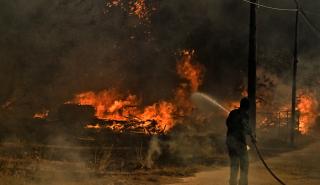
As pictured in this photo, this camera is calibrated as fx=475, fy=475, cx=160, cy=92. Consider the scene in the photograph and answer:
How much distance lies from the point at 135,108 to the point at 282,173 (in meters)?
10.6

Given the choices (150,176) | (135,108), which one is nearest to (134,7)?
(135,108)

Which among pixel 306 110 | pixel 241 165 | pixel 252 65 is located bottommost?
pixel 241 165

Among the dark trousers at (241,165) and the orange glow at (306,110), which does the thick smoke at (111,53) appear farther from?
the dark trousers at (241,165)

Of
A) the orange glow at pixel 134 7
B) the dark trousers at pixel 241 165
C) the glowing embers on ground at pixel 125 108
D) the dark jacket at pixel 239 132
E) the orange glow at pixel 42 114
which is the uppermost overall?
the orange glow at pixel 134 7

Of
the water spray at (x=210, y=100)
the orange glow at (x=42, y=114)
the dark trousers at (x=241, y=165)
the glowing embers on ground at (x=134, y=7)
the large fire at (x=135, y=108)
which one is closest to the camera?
the dark trousers at (x=241, y=165)

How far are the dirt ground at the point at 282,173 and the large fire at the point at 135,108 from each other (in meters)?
5.66

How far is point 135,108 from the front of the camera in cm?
2289

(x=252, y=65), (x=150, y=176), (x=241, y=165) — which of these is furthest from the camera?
(x=252, y=65)

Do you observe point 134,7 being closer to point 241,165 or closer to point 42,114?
point 42,114

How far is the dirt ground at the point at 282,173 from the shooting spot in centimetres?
1177

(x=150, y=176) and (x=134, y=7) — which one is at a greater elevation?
(x=134, y=7)

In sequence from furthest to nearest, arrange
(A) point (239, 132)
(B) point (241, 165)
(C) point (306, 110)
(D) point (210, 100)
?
(C) point (306, 110) → (D) point (210, 100) → (B) point (241, 165) → (A) point (239, 132)

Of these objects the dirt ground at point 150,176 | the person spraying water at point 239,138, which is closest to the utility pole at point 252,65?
the dirt ground at point 150,176

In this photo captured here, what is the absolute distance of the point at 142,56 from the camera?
82.0ft
